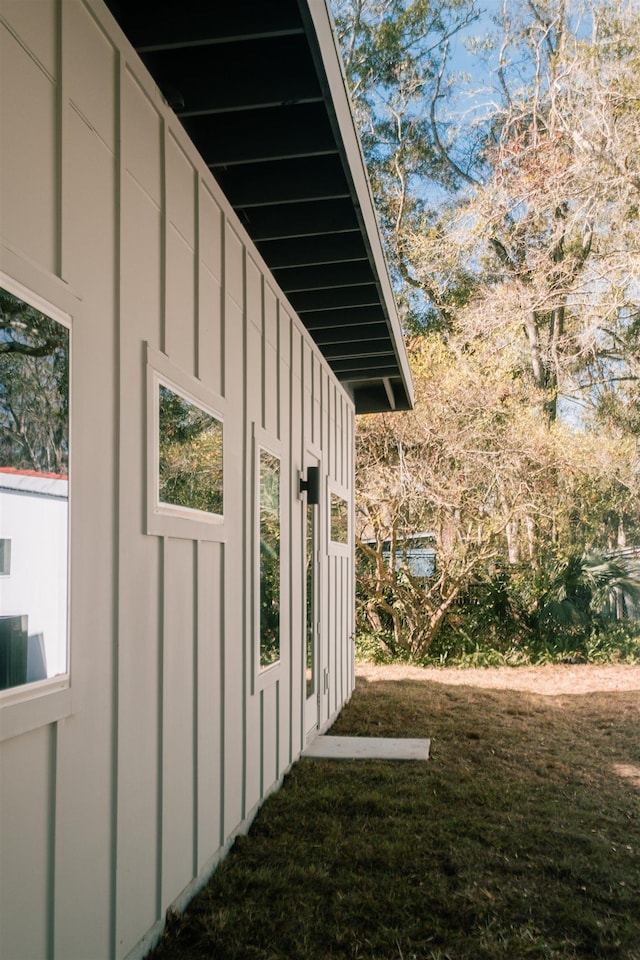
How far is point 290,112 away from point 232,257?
91 centimetres

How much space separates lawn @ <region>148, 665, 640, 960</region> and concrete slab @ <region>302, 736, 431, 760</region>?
16cm

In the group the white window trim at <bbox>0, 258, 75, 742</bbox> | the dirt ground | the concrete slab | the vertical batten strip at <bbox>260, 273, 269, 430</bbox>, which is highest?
the vertical batten strip at <bbox>260, 273, 269, 430</bbox>

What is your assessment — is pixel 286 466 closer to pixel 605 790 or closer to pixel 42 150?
pixel 605 790

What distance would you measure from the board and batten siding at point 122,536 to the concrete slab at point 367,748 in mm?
1579

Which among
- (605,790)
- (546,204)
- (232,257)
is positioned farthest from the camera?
(546,204)

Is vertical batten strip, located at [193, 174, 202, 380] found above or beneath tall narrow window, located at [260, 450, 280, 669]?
above

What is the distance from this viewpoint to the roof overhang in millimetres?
2832

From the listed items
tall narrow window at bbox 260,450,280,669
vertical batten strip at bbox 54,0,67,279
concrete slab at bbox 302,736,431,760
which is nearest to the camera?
vertical batten strip at bbox 54,0,67,279

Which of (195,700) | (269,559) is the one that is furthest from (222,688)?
(269,559)

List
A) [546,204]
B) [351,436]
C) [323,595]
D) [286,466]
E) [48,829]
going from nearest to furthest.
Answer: [48,829], [286,466], [323,595], [351,436], [546,204]

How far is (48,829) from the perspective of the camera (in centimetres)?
213

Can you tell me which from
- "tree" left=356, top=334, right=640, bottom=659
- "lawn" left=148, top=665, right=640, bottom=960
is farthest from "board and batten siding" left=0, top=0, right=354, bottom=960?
"tree" left=356, top=334, right=640, bottom=659

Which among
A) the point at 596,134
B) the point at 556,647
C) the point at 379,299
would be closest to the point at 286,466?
the point at 379,299

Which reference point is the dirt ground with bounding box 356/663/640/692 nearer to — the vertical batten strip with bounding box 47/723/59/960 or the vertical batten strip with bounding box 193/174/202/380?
the vertical batten strip with bounding box 193/174/202/380
